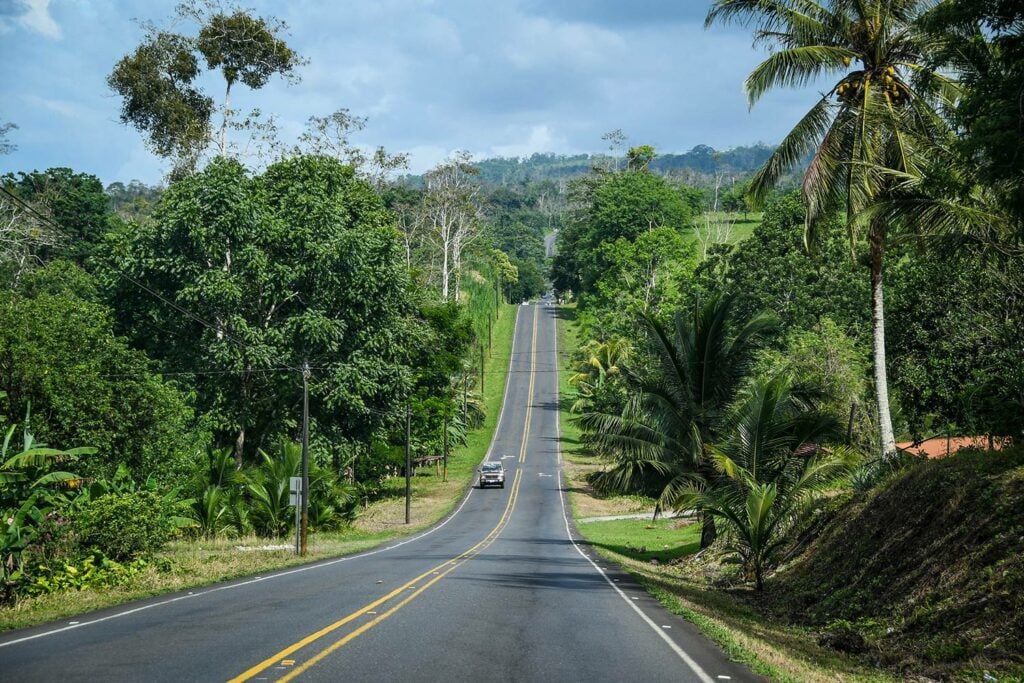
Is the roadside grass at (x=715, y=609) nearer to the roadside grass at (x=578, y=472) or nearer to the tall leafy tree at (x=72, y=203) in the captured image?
the roadside grass at (x=578, y=472)

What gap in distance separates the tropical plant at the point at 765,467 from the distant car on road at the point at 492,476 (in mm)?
43459

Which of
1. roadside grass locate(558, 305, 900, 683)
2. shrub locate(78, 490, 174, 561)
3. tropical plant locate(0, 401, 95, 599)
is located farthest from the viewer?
shrub locate(78, 490, 174, 561)

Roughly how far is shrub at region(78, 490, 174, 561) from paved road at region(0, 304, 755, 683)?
8.56 feet

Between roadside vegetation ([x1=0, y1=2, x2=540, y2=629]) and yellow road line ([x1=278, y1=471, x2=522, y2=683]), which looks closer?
yellow road line ([x1=278, y1=471, x2=522, y2=683])

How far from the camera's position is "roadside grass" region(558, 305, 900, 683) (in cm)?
1105

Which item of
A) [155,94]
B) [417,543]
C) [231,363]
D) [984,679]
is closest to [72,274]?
[155,94]

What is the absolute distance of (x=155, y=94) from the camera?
53.8 m

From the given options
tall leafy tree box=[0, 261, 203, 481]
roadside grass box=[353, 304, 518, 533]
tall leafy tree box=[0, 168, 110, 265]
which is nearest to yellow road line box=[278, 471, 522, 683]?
tall leafy tree box=[0, 261, 203, 481]

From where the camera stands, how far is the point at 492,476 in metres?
66.0

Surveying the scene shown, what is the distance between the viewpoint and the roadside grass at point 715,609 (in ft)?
36.3

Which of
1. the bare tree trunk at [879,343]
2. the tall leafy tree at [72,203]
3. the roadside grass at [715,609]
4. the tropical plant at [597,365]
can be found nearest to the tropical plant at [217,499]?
the roadside grass at [715,609]

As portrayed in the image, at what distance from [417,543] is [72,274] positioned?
3273 cm

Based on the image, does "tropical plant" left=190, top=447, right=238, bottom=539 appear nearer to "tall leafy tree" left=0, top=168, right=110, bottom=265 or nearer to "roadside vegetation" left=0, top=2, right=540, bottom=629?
"roadside vegetation" left=0, top=2, right=540, bottom=629

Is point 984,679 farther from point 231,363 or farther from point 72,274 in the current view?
point 72,274
